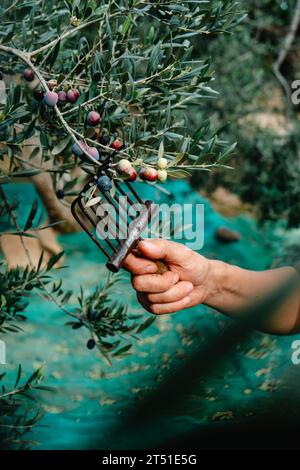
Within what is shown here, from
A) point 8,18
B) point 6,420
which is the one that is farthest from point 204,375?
point 6,420

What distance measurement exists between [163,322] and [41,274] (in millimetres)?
1670

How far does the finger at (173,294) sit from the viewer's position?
1446 millimetres

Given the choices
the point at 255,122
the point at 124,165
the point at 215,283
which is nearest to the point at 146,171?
the point at 124,165

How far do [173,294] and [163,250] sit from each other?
11cm

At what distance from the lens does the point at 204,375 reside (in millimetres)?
467

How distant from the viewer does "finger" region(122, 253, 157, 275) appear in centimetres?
137

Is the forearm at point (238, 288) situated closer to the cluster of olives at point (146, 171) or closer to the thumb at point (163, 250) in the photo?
the thumb at point (163, 250)

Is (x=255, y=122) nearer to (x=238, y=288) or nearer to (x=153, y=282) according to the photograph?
(x=238, y=288)

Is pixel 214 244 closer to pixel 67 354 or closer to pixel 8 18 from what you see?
pixel 67 354

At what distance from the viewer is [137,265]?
138 cm

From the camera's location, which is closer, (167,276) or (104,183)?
(104,183)

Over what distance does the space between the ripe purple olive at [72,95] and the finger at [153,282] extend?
400 millimetres

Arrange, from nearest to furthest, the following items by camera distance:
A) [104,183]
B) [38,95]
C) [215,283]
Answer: [104,183]
[38,95]
[215,283]

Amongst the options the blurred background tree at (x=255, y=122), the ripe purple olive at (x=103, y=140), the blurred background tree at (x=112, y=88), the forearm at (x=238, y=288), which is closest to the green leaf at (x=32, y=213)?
the blurred background tree at (x=112, y=88)
